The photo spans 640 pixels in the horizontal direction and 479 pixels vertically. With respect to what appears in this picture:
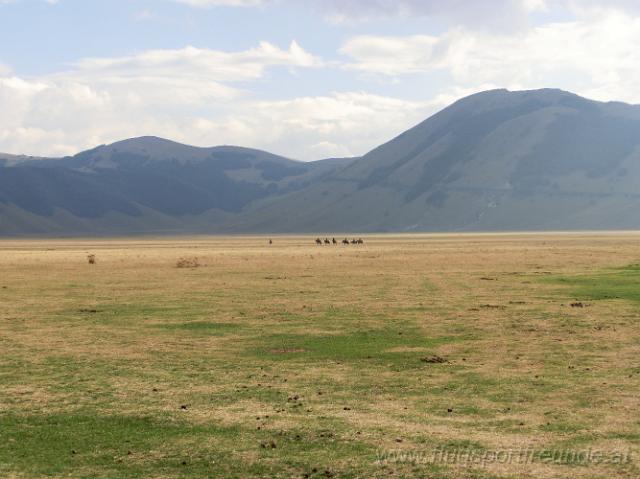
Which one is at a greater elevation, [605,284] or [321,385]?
[605,284]

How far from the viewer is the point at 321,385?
19.7 m

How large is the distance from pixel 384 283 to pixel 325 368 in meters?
27.3

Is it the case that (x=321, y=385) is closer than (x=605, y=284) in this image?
Yes

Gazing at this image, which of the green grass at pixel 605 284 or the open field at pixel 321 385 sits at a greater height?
the green grass at pixel 605 284

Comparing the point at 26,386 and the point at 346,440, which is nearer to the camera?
the point at 346,440

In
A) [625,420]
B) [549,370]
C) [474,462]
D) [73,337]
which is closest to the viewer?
[474,462]

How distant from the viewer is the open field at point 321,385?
13.7 meters

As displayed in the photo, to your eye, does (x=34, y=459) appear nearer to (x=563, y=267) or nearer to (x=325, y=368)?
(x=325, y=368)

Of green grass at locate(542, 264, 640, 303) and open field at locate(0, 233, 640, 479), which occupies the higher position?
green grass at locate(542, 264, 640, 303)

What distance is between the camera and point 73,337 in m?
27.5

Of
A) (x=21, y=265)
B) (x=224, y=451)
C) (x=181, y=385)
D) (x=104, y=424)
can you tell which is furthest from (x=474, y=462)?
(x=21, y=265)

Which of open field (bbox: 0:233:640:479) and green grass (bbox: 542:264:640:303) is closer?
open field (bbox: 0:233:640:479)

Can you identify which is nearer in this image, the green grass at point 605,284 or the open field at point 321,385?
the open field at point 321,385

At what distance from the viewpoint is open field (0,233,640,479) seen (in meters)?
13.7
